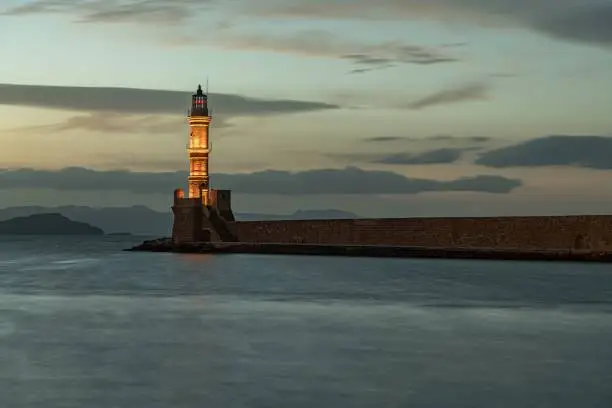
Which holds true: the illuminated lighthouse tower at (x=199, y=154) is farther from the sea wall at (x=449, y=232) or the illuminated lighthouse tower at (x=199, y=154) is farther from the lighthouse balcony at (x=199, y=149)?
the sea wall at (x=449, y=232)

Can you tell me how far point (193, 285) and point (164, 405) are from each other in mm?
16703

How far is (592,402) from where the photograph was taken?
8.89 metres

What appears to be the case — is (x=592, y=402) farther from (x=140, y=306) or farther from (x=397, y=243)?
(x=397, y=243)

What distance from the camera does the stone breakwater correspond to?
3578 cm

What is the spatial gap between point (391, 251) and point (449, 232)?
3115mm

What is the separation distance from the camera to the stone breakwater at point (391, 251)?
3578cm

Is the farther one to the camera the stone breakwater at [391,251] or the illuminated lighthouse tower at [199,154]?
the illuminated lighthouse tower at [199,154]

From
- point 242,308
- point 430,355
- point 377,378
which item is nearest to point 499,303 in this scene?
point 242,308

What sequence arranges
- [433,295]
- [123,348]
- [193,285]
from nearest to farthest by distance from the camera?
[123,348], [433,295], [193,285]

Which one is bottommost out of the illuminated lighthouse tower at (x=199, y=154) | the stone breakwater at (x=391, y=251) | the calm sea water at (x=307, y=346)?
the calm sea water at (x=307, y=346)

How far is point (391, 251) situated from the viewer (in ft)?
135

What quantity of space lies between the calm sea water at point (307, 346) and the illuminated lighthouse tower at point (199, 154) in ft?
62.6

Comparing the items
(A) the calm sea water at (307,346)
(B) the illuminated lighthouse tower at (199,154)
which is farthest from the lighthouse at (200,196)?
(A) the calm sea water at (307,346)

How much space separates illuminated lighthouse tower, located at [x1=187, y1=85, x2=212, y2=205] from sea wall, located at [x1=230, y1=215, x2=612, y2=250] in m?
2.32
